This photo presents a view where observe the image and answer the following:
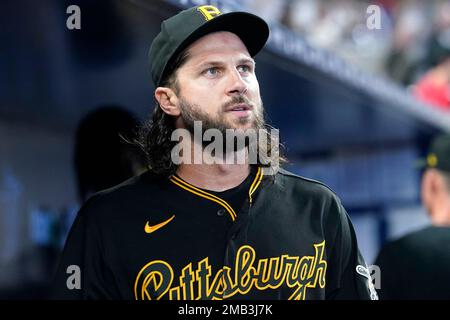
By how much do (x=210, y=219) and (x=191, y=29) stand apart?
1.36ft

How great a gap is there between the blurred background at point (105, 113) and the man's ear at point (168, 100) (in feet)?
0.85

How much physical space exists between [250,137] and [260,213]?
0.18 m

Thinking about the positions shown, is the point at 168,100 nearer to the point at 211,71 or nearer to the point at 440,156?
the point at 211,71

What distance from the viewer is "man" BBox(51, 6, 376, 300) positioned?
1451 millimetres

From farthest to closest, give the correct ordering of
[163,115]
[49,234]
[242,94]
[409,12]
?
[409,12], [49,234], [163,115], [242,94]

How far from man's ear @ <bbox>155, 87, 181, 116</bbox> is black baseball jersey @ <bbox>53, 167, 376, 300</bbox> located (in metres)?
0.16

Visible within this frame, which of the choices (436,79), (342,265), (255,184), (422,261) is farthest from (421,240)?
(436,79)

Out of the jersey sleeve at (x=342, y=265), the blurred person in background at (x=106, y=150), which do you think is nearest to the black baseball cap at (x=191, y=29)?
the jersey sleeve at (x=342, y=265)

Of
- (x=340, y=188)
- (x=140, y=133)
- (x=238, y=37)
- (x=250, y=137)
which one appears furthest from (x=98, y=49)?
(x=340, y=188)

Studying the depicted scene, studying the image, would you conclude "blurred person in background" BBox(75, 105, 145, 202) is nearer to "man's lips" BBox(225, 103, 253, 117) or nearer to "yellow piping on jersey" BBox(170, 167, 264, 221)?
"yellow piping on jersey" BBox(170, 167, 264, 221)

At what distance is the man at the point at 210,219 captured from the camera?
1.45 meters

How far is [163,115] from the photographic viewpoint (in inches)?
65.0

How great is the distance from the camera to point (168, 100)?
1.58m

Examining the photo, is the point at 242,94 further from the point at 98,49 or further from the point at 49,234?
the point at 49,234
